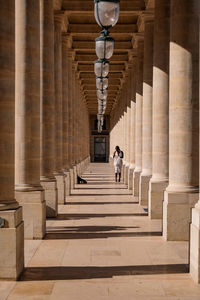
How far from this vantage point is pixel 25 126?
37.5 ft

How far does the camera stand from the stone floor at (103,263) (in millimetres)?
7059

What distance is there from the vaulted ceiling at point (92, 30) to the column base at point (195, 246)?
1180 cm

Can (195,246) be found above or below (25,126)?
below

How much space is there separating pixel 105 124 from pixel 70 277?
6680 centimetres

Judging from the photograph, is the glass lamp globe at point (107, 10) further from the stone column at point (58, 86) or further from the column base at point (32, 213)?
the stone column at point (58, 86)

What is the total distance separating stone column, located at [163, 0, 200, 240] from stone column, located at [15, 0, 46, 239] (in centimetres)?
322

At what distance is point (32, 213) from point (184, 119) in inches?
170

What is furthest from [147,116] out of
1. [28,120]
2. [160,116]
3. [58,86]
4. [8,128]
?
[8,128]

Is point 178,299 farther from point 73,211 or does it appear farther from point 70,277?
point 73,211

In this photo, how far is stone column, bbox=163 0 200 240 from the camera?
10.8 metres

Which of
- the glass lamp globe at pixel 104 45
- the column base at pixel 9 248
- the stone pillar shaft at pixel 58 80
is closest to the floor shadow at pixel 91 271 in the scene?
the column base at pixel 9 248

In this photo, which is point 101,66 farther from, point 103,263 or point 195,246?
point 195,246

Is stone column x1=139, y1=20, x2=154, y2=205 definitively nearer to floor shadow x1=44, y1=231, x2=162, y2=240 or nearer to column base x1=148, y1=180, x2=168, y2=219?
column base x1=148, y1=180, x2=168, y2=219

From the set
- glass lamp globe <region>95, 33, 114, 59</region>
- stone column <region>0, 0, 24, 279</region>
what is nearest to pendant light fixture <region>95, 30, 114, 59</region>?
glass lamp globe <region>95, 33, 114, 59</region>
